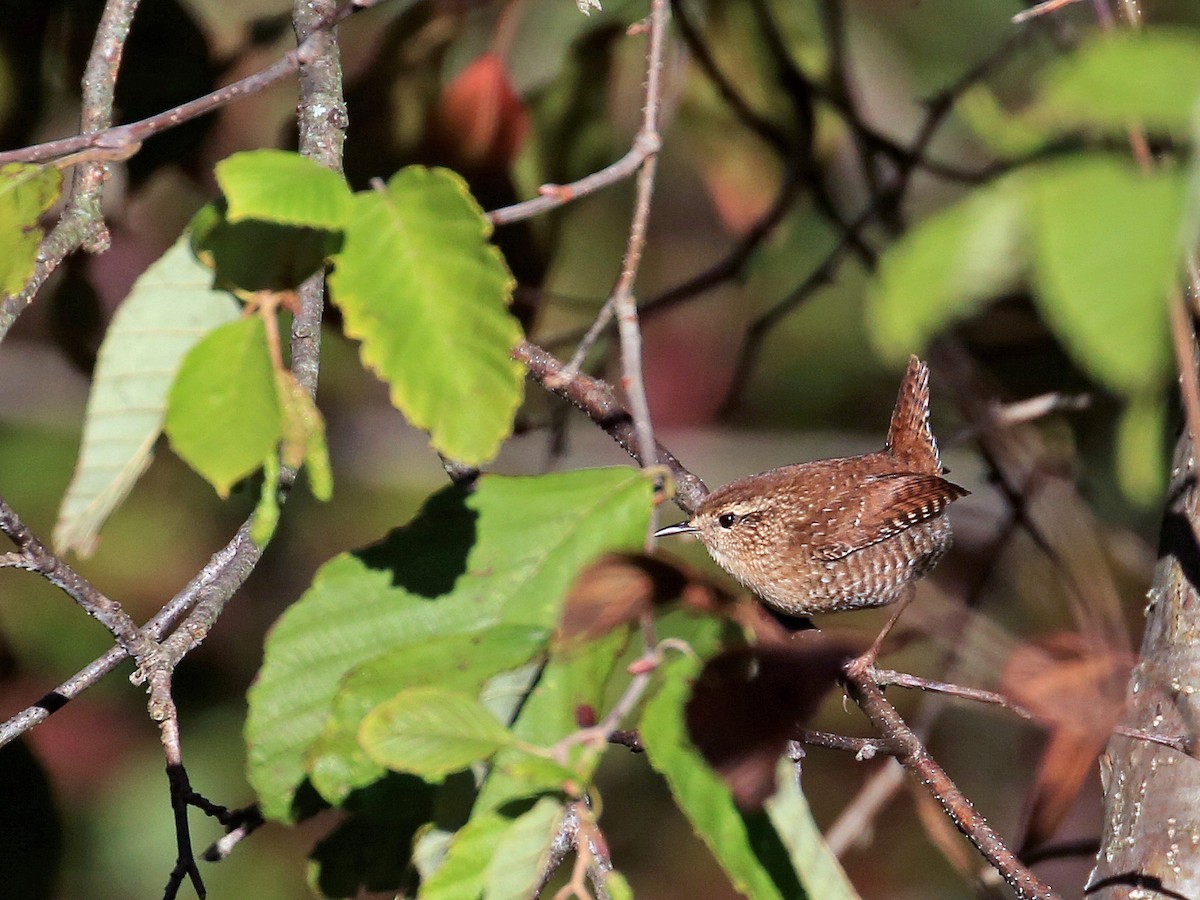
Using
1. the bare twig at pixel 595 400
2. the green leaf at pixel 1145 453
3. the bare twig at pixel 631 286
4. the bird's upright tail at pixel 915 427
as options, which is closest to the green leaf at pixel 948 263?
the bare twig at pixel 631 286

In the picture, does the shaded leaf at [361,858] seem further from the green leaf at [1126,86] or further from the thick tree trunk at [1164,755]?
the thick tree trunk at [1164,755]

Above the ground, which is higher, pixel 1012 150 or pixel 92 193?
pixel 92 193

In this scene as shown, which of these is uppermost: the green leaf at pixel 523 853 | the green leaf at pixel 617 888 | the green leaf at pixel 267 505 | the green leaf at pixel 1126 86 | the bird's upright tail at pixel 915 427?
the green leaf at pixel 1126 86

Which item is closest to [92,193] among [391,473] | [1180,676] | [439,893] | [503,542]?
[503,542]

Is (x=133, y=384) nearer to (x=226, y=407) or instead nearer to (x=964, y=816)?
(x=226, y=407)

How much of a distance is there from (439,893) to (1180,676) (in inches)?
64.6

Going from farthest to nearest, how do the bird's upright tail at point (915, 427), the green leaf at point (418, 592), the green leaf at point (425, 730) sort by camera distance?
the bird's upright tail at point (915, 427) → the green leaf at point (418, 592) → the green leaf at point (425, 730)

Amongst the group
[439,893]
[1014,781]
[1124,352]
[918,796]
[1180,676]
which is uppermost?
[1124,352]

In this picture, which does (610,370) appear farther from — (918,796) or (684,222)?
(918,796)

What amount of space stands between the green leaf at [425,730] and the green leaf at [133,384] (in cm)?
39

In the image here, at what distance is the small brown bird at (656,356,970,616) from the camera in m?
2.94

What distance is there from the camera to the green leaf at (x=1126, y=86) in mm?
642

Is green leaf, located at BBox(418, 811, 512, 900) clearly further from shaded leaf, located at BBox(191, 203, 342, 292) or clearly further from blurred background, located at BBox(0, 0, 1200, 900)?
blurred background, located at BBox(0, 0, 1200, 900)

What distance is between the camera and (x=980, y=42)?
13.0ft
